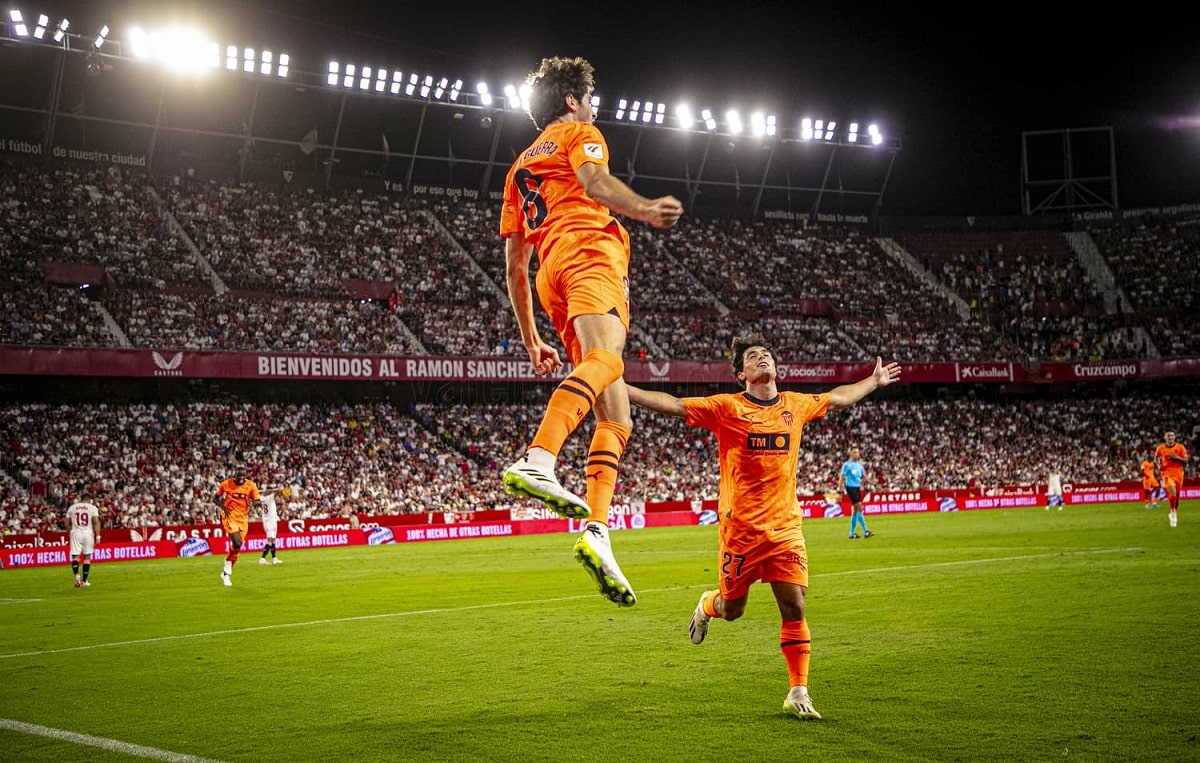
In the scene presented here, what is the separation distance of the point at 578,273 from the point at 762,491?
105 inches

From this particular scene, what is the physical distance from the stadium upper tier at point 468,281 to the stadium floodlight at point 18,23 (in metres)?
5.13

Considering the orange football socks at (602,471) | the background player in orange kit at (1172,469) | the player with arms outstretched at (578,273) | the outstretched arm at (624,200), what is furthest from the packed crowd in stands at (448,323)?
the outstretched arm at (624,200)

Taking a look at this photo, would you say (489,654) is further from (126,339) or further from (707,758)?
(126,339)

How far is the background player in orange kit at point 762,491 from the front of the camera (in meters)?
7.71

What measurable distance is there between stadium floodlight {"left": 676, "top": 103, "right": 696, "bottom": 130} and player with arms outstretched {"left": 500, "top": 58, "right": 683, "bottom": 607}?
48.7m

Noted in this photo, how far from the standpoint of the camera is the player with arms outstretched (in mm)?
5633

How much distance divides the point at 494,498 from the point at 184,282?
14471 mm

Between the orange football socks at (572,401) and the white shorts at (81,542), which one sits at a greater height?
the orange football socks at (572,401)

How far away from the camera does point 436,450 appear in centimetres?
4066

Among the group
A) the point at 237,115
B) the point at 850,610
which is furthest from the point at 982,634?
the point at 237,115

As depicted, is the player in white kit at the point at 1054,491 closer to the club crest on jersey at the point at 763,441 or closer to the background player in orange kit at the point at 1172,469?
the background player in orange kit at the point at 1172,469

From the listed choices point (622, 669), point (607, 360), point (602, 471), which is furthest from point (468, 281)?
point (607, 360)

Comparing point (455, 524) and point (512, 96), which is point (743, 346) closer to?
point (455, 524)

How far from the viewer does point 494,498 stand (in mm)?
39031
